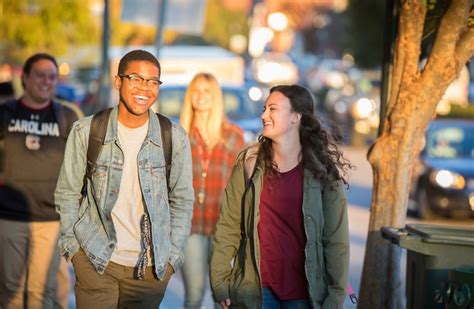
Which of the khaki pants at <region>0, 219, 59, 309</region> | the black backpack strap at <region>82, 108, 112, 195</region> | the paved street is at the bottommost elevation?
the paved street

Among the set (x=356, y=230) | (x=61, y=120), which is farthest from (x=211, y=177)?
(x=356, y=230)

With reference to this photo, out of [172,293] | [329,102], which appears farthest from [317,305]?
[329,102]

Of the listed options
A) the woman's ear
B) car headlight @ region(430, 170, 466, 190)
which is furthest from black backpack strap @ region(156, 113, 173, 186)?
car headlight @ region(430, 170, 466, 190)

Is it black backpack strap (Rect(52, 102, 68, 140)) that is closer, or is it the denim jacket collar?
the denim jacket collar

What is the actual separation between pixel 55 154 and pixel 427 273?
2907mm

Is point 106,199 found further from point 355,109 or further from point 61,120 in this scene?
point 355,109

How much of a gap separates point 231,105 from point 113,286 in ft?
48.8

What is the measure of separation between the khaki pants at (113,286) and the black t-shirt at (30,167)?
2.45 m

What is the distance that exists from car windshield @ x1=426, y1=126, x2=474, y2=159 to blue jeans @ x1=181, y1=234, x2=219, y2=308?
11.5 m

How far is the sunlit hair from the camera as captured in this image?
8.19 metres

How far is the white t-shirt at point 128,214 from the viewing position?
5691 millimetres

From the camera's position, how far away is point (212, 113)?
8.23 m

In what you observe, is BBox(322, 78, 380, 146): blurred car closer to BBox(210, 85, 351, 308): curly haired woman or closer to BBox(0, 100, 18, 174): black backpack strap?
BBox(0, 100, 18, 174): black backpack strap

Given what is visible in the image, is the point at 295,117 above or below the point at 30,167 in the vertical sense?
above
